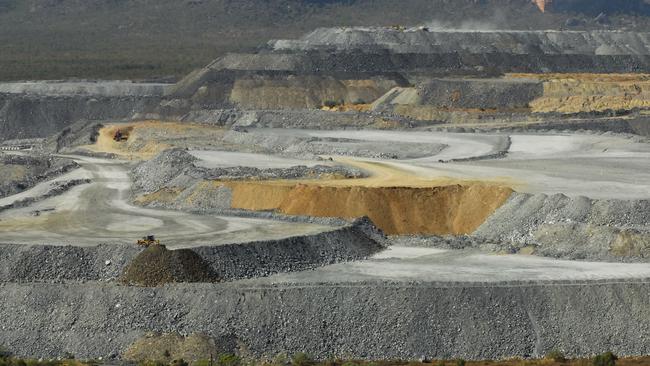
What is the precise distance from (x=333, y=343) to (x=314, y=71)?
342 ft

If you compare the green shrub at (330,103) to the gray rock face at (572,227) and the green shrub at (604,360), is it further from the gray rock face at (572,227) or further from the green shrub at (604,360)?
the green shrub at (604,360)

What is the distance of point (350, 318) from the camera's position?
49.3 metres

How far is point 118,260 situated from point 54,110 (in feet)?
298

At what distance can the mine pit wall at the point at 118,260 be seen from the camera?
53.2 m

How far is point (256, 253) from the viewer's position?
5547 centimetres

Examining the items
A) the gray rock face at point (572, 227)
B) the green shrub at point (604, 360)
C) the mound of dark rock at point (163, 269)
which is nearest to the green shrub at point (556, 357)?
the green shrub at point (604, 360)

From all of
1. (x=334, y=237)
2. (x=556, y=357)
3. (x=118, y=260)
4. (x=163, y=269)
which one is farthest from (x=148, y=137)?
(x=556, y=357)

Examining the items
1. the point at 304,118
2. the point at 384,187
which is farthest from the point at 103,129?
the point at 384,187

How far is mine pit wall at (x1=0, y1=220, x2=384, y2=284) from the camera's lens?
53.2m

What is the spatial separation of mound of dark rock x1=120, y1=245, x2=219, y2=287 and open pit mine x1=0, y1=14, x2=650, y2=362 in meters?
0.07

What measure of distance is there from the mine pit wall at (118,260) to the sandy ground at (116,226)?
2115 millimetres

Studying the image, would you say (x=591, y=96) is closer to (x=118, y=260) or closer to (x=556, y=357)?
(x=118, y=260)

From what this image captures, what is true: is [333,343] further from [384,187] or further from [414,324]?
[384,187]

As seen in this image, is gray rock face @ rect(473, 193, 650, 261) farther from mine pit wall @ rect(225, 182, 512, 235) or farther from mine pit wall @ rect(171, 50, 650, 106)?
mine pit wall @ rect(171, 50, 650, 106)
